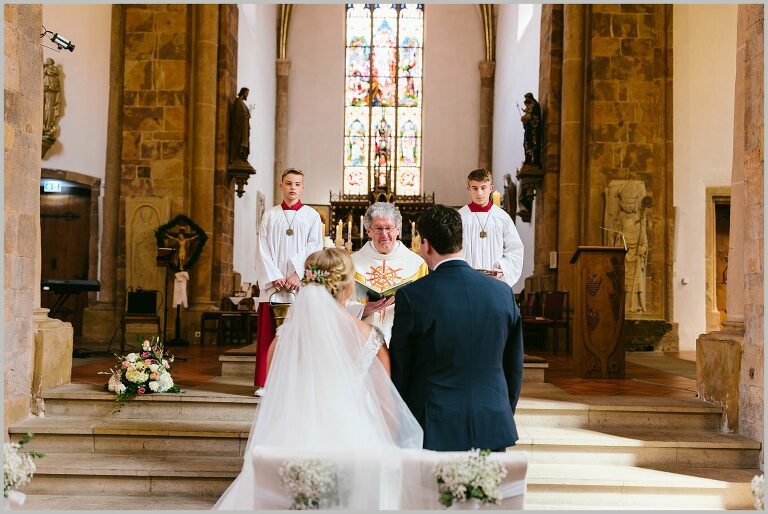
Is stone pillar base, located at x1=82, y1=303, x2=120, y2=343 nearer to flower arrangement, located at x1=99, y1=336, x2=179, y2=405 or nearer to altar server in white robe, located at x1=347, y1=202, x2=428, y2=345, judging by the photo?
flower arrangement, located at x1=99, y1=336, x2=179, y2=405

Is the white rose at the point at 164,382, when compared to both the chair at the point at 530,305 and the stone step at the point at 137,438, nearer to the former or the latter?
the stone step at the point at 137,438

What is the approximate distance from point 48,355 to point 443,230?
379 cm

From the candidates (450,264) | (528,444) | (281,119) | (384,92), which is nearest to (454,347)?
(450,264)

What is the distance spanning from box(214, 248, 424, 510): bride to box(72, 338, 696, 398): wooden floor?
129 inches

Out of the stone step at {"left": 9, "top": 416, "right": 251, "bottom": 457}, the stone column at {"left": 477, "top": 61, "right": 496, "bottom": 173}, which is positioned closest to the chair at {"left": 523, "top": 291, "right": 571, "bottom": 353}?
the stone step at {"left": 9, "top": 416, "right": 251, "bottom": 457}

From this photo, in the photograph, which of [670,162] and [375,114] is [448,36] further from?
[670,162]

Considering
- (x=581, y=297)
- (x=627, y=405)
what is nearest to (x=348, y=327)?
(x=627, y=405)

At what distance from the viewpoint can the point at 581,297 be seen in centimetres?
746

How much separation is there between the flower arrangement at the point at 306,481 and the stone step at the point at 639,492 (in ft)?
6.99

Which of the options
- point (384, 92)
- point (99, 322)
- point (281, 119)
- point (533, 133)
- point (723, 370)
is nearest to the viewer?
point (723, 370)

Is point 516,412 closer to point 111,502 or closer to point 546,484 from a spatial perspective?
point 546,484

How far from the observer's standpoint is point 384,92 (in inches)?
840

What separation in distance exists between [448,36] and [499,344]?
19127mm

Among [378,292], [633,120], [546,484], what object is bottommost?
[546,484]
